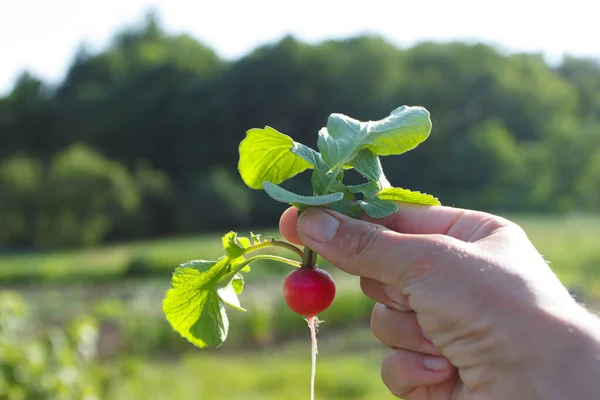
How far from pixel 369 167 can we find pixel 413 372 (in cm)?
50

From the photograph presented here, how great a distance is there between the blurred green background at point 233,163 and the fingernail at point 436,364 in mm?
5386

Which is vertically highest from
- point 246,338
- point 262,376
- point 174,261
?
point 262,376

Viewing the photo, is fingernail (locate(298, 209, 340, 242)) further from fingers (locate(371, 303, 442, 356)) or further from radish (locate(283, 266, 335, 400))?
fingers (locate(371, 303, 442, 356))

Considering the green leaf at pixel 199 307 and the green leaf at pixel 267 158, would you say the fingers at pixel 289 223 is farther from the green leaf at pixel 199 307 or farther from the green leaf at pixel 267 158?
the green leaf at pixel 199 307

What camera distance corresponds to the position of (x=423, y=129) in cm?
114

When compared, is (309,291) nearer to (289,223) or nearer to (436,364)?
(289,223)

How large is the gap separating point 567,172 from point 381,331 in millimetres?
24208

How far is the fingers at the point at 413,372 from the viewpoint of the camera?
1307mm

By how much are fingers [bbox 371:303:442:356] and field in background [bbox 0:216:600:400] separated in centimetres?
305

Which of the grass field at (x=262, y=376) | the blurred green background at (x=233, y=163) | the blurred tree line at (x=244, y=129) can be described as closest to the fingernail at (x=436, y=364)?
the grass field at (x=262, y=376)

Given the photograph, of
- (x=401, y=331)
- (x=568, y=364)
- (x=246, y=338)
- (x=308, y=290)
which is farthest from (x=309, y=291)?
(x=246, y=338)

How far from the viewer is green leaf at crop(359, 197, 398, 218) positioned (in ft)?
3.51

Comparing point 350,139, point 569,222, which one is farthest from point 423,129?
point 569,222

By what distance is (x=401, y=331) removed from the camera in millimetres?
1356
